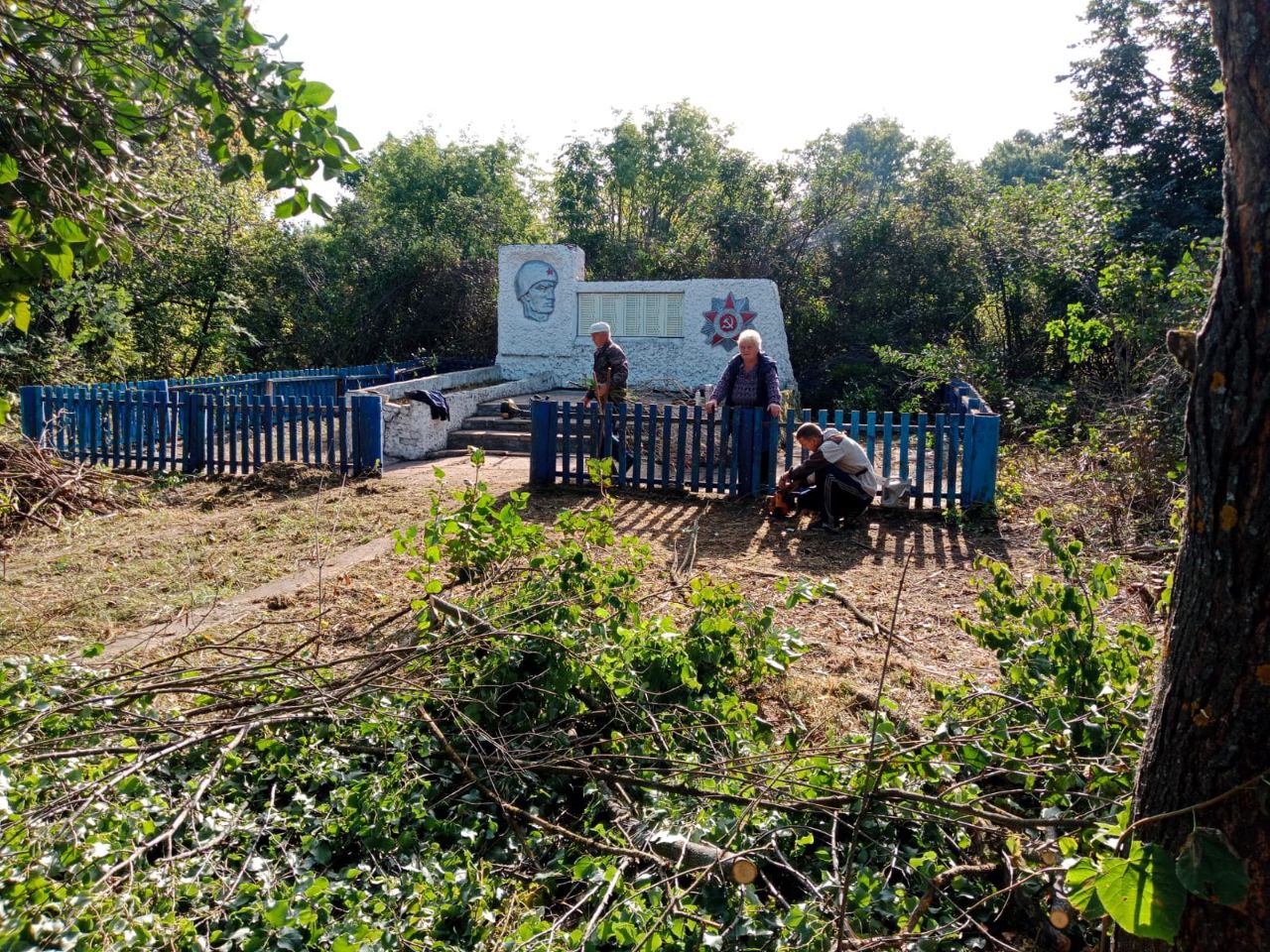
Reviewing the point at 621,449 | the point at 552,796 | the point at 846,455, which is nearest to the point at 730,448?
the point at 621,449

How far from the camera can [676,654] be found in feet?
13.7

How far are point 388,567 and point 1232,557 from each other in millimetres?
6237

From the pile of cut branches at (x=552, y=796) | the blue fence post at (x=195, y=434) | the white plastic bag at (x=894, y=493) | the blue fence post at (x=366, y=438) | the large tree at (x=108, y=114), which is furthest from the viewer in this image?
the blue fence post at (x=195, y=434)

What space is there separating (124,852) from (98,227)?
250cm

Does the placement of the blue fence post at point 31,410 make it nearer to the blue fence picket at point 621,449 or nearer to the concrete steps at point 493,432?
the concrete steps at point 493,432

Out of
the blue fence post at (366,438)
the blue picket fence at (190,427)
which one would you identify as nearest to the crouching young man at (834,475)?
the blue fence post at (366,438)

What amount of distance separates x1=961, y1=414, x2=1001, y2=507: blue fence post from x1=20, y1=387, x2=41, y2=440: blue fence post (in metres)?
11.1

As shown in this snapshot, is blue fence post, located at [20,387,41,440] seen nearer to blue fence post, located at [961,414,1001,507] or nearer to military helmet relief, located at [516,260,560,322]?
military helmet relief, located at [516,260,560,322]

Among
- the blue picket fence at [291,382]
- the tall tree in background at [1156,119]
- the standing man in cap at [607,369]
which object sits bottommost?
the blue picket fence at [291,382]

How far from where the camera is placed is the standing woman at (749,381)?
9.47m

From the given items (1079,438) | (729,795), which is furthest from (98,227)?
(1079,438)

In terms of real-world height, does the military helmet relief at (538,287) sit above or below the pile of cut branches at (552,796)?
above

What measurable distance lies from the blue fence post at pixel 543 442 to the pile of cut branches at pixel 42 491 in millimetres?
4290

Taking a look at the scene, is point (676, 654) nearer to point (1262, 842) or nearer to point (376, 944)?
point (376, 944)
